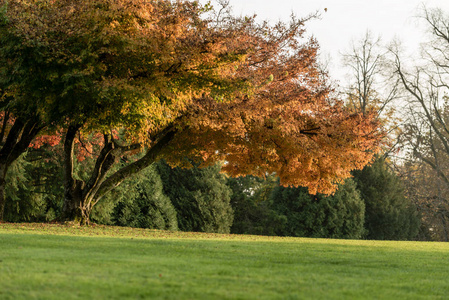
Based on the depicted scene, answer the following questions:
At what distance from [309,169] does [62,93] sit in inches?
396

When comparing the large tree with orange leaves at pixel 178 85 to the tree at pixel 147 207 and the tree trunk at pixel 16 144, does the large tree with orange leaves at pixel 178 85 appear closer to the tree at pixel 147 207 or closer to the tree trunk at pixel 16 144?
the tree trunk at pixel 16 144

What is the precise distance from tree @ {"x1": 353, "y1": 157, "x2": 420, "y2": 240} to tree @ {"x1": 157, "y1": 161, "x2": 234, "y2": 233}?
988 centimetres

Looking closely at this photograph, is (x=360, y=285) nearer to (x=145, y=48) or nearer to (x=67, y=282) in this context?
(x=67, y=282)

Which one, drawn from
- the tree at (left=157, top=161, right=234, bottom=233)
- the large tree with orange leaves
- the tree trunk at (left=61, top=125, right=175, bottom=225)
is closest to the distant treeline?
the tree at (left=157, top=161, right=234, bottom=233)

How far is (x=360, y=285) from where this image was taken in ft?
21.2

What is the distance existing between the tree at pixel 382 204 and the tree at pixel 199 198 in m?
9.88

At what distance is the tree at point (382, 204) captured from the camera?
34.5 meters

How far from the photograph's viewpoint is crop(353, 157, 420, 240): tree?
34.5 meters

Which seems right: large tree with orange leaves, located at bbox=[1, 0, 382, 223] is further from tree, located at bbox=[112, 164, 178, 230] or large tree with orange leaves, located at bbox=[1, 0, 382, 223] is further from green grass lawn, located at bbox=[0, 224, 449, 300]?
tree, located at bbox=[112, 164, 178, 230]

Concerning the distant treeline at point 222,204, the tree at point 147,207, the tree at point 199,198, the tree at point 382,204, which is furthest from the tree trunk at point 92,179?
the tree at point 382,204

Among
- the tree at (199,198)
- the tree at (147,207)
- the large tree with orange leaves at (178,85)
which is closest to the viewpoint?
the large tree with orange leaves at (178,85)

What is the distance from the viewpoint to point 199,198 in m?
31.2

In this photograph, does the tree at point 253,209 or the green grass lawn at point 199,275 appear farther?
the tree at point 253,209

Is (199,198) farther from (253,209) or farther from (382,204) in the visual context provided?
(382,204)
